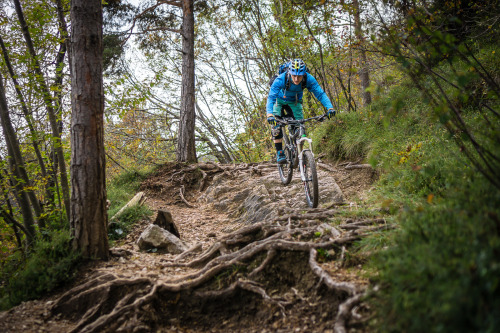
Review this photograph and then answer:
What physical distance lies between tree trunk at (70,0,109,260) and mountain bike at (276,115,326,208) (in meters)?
3.20

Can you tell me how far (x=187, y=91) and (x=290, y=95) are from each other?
525 cm

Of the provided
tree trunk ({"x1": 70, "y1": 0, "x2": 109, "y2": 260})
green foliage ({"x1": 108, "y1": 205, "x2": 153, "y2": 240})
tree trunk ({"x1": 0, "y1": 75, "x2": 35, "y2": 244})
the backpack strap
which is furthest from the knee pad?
tree trunk ({"x1": 0, "y1": 75, "x2": 35, "y2": 244})

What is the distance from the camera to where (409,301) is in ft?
5.60

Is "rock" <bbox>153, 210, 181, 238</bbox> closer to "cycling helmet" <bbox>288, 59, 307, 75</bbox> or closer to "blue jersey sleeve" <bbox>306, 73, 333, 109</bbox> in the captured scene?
"cycling helmet" <bbox>288, 59, 307, 75</bbox>

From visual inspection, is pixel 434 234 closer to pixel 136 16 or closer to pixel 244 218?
pixel 244 218

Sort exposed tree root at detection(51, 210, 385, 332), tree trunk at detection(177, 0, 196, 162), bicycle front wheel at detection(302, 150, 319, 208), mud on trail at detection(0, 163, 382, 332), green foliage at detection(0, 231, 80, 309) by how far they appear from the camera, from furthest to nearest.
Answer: tree trunk at detection(177, 0, 196, 162) < bicycle front wheel at detection(302, 150, 319, 208) < green foliage at detection(0, 231, 80, 309) < exposed tree root at detection(51, 210, 385, 332) < mud on trail at detection(0, 163, 382, 332)

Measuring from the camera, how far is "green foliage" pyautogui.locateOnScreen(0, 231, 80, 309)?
3.45 meters

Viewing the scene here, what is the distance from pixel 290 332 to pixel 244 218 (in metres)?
3.66

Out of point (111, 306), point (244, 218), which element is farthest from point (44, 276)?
point (244, 218)

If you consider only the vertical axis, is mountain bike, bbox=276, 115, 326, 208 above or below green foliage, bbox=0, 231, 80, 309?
above

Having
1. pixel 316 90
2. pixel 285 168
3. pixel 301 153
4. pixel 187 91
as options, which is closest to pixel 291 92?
pixel 316 90

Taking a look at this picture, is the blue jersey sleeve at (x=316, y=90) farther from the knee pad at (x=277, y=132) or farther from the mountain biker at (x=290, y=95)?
the knee pad at (x=277, y=132)

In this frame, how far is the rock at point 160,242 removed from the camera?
4.71 meters

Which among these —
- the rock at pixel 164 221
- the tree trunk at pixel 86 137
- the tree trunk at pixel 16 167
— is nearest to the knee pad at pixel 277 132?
the rock at pixel 164 221
